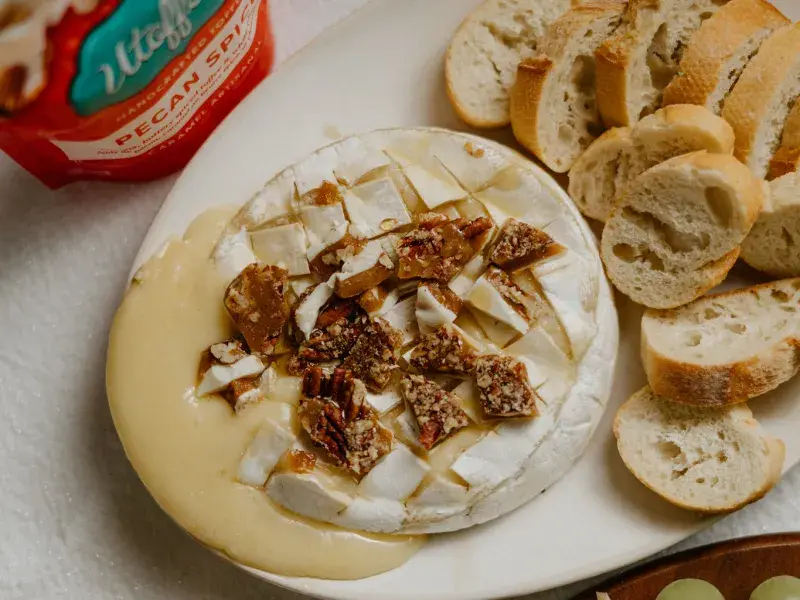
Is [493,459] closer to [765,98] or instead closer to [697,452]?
[697,452]

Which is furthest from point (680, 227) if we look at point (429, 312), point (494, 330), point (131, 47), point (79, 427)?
point (79, 427)

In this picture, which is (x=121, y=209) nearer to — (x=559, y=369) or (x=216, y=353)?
(x=216, y=353)

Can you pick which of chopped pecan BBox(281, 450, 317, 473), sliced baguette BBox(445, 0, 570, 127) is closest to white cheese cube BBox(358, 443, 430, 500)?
chopped pecan BBox(281, 450, 317, 473)

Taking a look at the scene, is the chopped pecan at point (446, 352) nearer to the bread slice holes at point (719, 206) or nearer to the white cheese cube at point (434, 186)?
the white cheese cube at point (434, 186)

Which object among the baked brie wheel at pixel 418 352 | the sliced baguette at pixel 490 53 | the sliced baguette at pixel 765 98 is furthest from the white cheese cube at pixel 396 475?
the sliced baguette at pixel 765 98

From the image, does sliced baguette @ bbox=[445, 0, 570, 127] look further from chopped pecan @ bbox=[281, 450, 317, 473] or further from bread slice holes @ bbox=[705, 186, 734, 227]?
chopped pecan @ bbox=[281, 450, 317, 473]

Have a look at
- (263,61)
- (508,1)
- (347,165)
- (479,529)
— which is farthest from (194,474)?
(508,1)

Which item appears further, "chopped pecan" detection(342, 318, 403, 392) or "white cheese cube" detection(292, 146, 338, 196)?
"white cheese cube" detection(292, 146, 338, 196)
